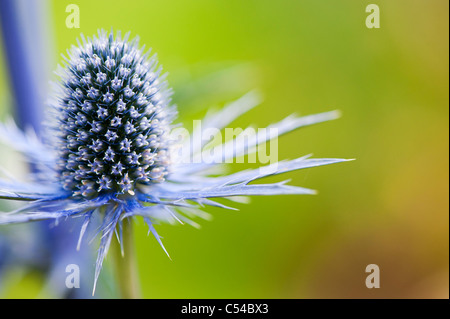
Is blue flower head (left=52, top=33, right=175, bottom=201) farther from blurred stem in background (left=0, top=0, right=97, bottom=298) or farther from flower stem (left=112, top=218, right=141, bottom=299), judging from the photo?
blurred stem in background (left=0, top=0, right=97, bottom=298)

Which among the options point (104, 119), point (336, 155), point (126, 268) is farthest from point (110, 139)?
point (336, 155)

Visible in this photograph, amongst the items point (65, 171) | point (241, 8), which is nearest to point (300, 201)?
point (241, 8)

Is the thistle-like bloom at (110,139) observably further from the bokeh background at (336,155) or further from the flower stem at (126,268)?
the bokeh background at (336,155)

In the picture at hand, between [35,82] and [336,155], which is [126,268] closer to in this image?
[35,82]

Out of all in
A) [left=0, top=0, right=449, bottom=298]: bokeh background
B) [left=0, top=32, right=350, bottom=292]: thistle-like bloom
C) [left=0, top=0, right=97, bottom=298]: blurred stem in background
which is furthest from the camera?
[left=0, top=0, right=449, bottom=298]: bokeh background

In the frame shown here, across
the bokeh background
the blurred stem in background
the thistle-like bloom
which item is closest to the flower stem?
the thistle-like bloom
